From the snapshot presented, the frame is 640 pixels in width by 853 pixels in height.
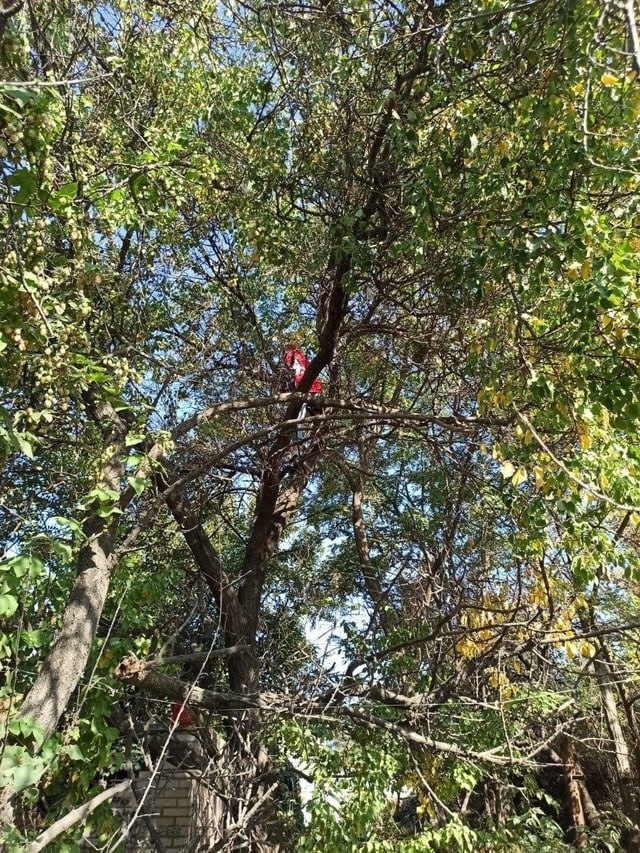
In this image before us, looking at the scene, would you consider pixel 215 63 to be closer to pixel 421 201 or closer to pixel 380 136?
pixel 380 136

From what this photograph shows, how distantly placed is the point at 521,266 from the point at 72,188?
1986 millimetres

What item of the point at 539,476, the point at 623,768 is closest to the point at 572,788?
the point at 623,768

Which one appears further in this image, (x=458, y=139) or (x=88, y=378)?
(x=458, y=139)

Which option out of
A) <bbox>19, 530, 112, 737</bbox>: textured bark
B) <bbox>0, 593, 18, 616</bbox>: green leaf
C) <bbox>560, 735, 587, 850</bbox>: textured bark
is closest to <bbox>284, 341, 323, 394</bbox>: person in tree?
<bbox>19, 530, 112, 737</bbox>: textured bark

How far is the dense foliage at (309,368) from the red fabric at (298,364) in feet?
0.37

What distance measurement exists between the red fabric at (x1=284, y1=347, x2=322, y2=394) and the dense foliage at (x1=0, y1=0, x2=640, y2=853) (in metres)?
0.11

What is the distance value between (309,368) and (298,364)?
306 millimetres

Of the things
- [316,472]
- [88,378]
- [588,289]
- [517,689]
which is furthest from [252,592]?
[588,289]

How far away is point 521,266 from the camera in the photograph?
124 inches

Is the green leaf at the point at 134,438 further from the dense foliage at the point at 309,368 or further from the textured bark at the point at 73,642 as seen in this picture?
the textured bark at the point at 73,642

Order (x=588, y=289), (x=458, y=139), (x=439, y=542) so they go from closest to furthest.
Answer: (x=588, y=289) → (x=458, y=139) → (x=439, y=542)

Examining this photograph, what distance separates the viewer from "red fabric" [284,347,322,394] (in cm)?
533

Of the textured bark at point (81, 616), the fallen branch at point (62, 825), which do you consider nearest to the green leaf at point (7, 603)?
the textured bark at point (81, 616)

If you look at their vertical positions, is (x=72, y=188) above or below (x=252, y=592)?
above
